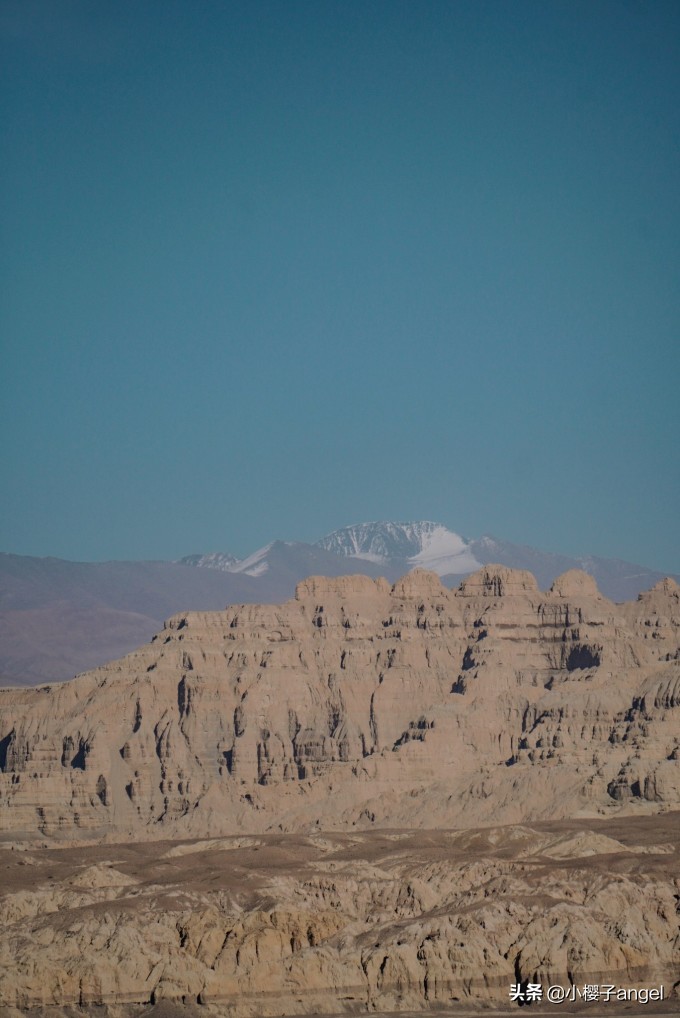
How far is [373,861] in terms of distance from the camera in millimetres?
167375

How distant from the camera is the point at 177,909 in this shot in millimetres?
145750

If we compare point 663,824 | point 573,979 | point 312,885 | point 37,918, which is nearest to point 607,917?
point 573,979

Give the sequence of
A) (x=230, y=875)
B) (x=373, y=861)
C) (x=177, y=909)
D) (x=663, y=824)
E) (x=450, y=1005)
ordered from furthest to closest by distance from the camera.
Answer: (x=663, y=824) → (x=373, y=861) → (x=230, y=875) → (x=177, y=909) → (x=450, y=1005)

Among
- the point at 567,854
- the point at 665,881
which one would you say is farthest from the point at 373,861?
the point at 665,881

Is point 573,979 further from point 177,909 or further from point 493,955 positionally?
point 177,909

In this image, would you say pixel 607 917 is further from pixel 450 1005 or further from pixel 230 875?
pixel 230 875

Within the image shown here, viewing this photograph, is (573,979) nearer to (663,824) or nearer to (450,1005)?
(450,1005)

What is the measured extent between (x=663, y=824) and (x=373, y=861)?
24.5m

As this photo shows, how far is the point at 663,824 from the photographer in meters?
184

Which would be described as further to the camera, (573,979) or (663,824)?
(663,824)

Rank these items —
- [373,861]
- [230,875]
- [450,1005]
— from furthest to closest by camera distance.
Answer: [373,861] → [230,875] → [450,1005]

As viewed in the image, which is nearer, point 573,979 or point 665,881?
point 573,979

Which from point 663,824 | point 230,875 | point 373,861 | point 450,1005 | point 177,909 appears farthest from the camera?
point 663,824

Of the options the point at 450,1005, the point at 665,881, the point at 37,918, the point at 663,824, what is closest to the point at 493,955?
the point at 450,1005
